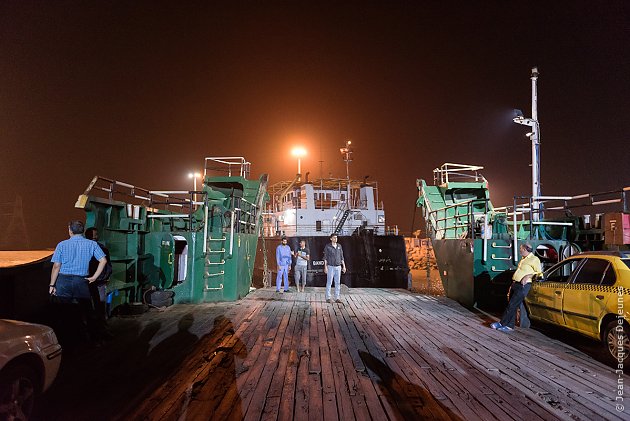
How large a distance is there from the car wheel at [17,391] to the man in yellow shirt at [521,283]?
24.2ft

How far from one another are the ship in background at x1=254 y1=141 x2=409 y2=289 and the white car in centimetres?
1562

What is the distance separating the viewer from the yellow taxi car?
5.44 metres

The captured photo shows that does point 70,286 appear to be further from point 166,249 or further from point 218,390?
point 166,249

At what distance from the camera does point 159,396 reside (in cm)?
432

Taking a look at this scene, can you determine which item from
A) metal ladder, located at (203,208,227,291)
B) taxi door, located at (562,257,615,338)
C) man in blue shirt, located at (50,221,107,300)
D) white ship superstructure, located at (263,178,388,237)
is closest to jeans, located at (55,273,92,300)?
man in blue shirt, located at (50,221,107,300)

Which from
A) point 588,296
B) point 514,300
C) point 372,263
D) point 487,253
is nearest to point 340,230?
point 372,263

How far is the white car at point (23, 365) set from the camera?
3.28 m

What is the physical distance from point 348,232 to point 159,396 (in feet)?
68.3

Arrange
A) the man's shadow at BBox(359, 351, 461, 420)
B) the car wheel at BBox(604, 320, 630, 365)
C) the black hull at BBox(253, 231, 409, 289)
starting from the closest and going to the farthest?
the man's shadow at BBox(359, 351, 461, 420), the car wheel at BBox(604, 320, 630, 365), the black hull at BBox(253, 231, 409, 289)

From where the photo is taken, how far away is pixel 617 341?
5.43 metres

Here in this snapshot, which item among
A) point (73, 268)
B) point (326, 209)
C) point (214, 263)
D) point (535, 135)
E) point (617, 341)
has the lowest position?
point (617, 341)

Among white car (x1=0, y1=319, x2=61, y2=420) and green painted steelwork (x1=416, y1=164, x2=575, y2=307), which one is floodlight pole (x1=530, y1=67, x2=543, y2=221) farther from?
white car (x1=0, y1=319, x2=61, y2=420)

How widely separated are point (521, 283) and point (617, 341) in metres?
2.20

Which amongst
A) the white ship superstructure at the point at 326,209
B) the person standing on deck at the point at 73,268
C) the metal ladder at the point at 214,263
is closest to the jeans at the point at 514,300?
the metal ladder at the point at 214,263
